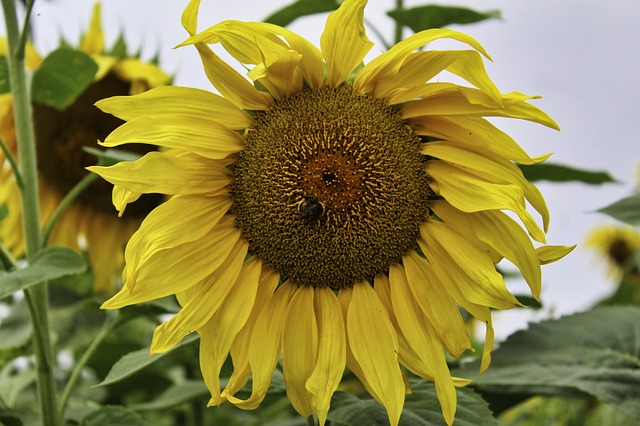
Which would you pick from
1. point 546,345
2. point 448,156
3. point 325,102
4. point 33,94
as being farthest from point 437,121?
point 33,94

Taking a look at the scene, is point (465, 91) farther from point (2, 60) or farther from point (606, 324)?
point (2, 60)

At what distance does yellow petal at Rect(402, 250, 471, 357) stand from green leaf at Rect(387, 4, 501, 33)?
65 centimetres

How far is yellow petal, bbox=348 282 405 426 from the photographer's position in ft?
3.95

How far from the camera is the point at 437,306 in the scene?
1258mm

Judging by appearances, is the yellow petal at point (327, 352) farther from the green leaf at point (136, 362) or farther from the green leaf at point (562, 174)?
the green leaf at point (562, 174)

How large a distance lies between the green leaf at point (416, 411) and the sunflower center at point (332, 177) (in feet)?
0.64

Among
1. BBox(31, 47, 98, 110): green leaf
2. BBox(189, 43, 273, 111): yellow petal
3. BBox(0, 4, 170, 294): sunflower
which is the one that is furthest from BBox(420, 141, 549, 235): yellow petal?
BBox(0, 4, 170, 294): sunflower

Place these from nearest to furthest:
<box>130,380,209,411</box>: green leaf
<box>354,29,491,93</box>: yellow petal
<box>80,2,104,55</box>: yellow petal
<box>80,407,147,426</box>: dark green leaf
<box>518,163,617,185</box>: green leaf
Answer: <box>354,29,491,93</box>: yellow petal → <box>80,407,147,426</box>: dark green leaf → <box>130,380,209,411</box>: green leaf → <box>518,163,617,185</box>: green leaf → <box>80,2,104,55</box>: yellow petal

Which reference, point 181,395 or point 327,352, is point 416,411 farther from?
point 181,395

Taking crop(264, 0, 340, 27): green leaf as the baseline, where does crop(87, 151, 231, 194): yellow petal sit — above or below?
below

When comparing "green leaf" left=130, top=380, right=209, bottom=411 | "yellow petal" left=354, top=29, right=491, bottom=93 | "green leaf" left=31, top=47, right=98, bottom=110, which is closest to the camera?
"yellow petal" left=354, top=29, right=491, bottom=93

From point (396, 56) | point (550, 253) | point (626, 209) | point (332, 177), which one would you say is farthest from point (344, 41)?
point (626, 209)

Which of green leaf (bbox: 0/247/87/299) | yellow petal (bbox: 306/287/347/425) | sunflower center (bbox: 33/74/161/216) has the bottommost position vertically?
sunflower center (bbox: 33/74/161/216)

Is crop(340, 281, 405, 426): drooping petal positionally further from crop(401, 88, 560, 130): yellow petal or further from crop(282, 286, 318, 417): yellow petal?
crop(401, 88, 560, 130): yellow petal
